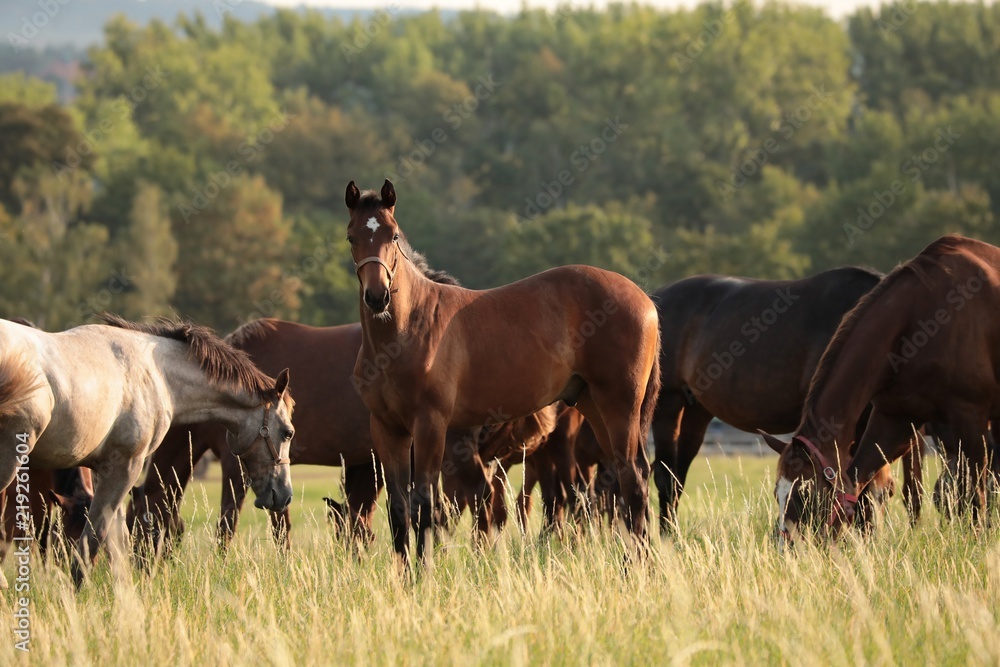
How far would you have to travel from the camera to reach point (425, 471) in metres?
7.04

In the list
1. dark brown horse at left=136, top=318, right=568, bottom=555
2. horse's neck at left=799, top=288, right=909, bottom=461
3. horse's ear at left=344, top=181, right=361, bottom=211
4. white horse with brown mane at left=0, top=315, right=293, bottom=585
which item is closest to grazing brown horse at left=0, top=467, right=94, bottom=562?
dark brown horse at left=136, top=318, right=568, bottom=555

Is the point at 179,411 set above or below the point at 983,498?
above

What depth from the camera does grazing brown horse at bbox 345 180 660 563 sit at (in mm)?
7043

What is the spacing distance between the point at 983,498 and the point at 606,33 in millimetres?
72962

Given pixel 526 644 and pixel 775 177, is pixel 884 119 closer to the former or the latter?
pixel 775 177

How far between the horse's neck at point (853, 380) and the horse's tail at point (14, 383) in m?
4.59

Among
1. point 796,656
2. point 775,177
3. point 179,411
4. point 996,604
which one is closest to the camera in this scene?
point 796,656

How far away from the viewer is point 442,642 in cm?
514

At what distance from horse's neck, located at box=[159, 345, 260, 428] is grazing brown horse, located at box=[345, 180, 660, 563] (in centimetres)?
→ 89

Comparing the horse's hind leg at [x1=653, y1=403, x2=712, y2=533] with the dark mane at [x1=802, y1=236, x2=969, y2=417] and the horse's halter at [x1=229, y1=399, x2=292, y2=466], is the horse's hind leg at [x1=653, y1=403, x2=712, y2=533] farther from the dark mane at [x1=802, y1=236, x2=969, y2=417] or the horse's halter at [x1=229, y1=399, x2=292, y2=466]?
the horse's halter at [x1=229, y1=399, x2=292, y2=466]

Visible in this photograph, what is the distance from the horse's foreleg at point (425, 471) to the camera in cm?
704

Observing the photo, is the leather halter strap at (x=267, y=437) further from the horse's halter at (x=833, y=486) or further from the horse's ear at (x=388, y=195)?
the horse's halter at (x=833, y=486)

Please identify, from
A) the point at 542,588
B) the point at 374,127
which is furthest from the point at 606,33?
the point at 542,588

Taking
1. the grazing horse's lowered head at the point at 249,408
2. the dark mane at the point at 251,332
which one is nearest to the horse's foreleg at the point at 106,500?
the grazing horse's lowered head at the point at 249,408
